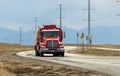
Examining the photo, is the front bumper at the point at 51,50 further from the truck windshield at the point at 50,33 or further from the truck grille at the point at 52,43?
the truck windshield at the point at 50,33

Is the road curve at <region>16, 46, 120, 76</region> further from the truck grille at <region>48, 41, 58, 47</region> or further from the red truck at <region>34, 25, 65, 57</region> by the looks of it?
the truck grille at <region>48, 41, 58, 47</region>

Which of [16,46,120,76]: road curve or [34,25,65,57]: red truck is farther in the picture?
[34,25,65,57]: red truck

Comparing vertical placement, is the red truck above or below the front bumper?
above

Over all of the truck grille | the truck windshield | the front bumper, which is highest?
the truck windshield

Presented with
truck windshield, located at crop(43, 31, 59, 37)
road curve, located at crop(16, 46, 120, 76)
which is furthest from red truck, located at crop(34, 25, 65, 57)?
road curve, located at crop(16, 46, 120, 76)

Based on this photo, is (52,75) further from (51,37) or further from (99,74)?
(51,37)

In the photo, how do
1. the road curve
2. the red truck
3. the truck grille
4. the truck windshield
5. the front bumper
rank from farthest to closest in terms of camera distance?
the front bumper → the truck grille → the red truck → the truck windshield → the road curve

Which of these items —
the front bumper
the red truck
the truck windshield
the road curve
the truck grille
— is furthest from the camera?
the front bumper

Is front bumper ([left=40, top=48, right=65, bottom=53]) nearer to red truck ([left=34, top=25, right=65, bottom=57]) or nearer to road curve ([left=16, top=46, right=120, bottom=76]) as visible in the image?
red truck ([left=34, top=25, right=65, bottom=57])

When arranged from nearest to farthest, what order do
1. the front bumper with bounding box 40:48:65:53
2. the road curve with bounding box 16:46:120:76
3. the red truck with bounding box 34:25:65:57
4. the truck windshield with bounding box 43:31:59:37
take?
the road curve with bounding box 16:46:120:76, the truck windshield with bounding box 43:31:59:37, the red truck with bounding box 34:25:65:57, the front bumper with bounding box 40:48:65:53

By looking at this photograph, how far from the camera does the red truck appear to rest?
57.8 m

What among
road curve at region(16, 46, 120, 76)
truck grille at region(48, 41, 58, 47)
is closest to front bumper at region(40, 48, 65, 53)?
truck grille at region(48, 41, 58, 47)

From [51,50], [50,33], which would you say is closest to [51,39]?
[50,33]

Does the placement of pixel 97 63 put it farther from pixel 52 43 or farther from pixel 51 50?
pixel 51 50
